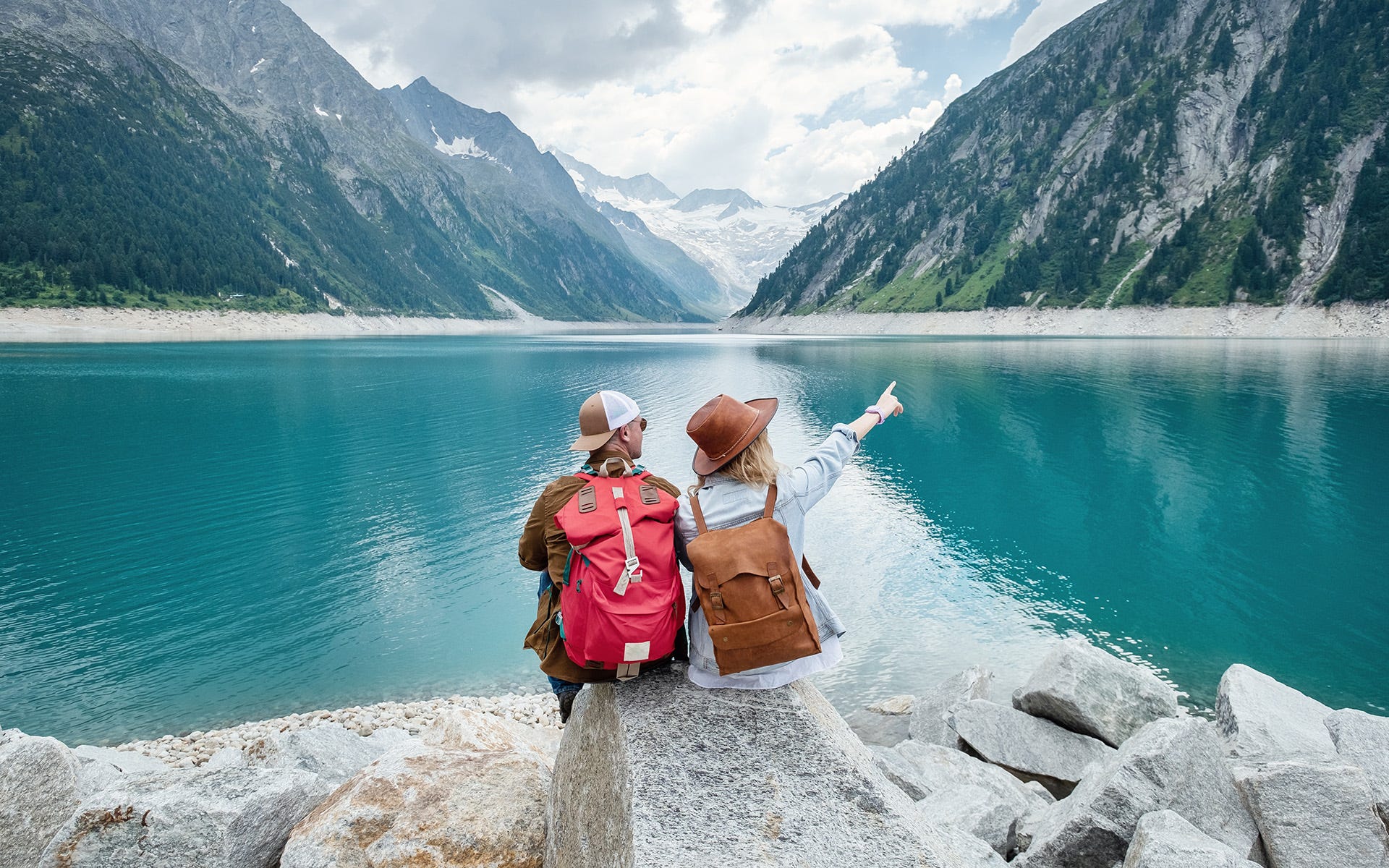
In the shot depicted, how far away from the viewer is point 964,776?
8086mm

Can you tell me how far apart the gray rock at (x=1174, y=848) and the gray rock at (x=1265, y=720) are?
2.30 meters

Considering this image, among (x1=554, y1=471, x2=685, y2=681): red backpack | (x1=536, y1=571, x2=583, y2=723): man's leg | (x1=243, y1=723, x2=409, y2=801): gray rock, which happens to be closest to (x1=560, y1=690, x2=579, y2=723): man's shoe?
(x1=536, y1=571, x2=583, y2=723): man's leg

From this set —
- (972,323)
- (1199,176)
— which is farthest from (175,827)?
(1199,176)

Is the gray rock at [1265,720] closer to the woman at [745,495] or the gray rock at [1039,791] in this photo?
the gray rock at [1039,791]

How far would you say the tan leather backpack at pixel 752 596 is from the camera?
3988 millimetres

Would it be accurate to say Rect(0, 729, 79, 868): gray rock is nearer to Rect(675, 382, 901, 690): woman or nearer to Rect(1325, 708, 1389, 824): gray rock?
Rect(675, 382, 901, 690): woman

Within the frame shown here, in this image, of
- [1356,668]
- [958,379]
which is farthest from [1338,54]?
[1356,668]

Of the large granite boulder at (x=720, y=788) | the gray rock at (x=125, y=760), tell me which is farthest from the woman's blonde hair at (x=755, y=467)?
the gray rock at (x=125, y=760)

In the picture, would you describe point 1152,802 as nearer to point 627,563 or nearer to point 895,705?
point 627,563

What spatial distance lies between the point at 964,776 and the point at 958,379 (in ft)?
190

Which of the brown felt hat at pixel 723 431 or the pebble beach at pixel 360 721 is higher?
the brown felt hat at pixel 723 431

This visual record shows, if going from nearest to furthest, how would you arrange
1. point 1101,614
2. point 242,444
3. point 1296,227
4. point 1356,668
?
point 1356,668, point 1101,614, point 242,444, point 1296,227

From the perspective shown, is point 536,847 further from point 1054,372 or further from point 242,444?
point 1054,372

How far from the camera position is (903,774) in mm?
7977
